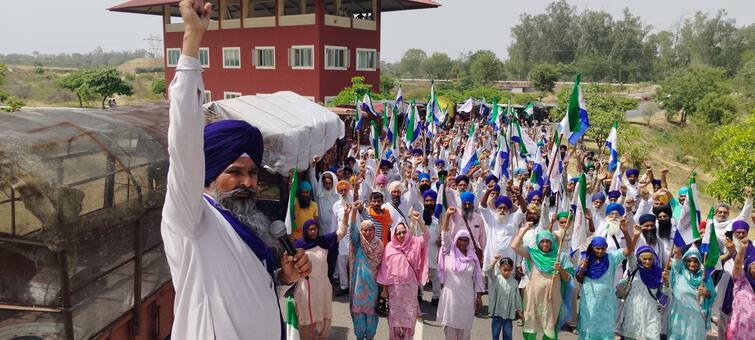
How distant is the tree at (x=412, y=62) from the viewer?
4021 inches

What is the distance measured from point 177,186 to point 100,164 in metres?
2.50

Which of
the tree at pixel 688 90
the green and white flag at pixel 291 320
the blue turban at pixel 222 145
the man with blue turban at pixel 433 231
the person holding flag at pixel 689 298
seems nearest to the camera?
the blue turban at pixel 222 145

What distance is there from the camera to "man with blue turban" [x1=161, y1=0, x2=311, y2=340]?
1.42 meters

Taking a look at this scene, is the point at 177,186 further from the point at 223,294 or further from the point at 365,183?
the point at 365,183

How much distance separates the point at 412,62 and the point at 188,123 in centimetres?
10853

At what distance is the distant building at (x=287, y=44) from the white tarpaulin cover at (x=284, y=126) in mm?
16807

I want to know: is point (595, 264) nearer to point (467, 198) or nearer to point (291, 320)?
point (467, 198)

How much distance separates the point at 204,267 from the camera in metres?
1.62

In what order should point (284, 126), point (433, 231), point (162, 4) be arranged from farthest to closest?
point (162, 4) < point (284, 126) < point (433, 231)

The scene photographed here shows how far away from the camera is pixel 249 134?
6.06 ft

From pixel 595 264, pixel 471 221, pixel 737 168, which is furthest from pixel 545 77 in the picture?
pixel 595 264

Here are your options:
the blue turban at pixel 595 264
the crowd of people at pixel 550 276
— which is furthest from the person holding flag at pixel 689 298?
the blue turban at pixel 595 264

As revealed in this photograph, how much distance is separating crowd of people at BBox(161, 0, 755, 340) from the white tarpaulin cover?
0.55 metres

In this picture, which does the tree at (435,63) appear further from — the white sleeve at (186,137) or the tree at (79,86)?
the white sleeve at (186,137)
